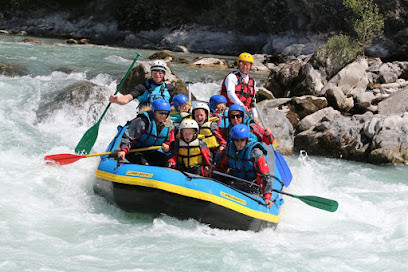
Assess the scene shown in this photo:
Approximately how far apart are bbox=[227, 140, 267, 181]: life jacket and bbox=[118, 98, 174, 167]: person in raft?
0.74m

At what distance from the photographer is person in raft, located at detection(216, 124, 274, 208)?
4.85 m

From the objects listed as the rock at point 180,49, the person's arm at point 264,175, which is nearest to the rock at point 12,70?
the person's arm at point 264,175

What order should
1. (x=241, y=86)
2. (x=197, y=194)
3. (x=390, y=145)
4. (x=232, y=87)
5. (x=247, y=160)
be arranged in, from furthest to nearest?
(x=390, y=145) < (x=241, y=86) < (x=232, y=87) < (x=247, y=160) < (x=197, y=194)

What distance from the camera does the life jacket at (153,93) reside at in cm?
614

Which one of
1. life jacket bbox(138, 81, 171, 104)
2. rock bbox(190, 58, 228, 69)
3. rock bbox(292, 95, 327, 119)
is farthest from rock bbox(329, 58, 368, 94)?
life jacket bbox(138, 81, 171, 104)

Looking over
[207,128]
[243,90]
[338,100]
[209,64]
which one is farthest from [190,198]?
[209,64]

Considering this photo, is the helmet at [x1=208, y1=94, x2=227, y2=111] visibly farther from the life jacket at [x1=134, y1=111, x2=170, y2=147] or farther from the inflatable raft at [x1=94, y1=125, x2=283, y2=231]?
the inflatable raft at [x1=94, y1=125, x2=283, y2=231]

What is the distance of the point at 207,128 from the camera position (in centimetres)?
554

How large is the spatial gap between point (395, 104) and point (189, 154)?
6334 mm

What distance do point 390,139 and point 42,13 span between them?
26.4m

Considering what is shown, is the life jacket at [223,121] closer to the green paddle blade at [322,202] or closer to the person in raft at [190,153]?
the person in raft at [190,153]

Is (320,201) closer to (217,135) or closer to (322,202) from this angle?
(322,202)

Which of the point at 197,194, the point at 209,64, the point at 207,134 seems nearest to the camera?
the point at 197,194

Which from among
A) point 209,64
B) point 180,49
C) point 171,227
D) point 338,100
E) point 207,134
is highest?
point 180,49
